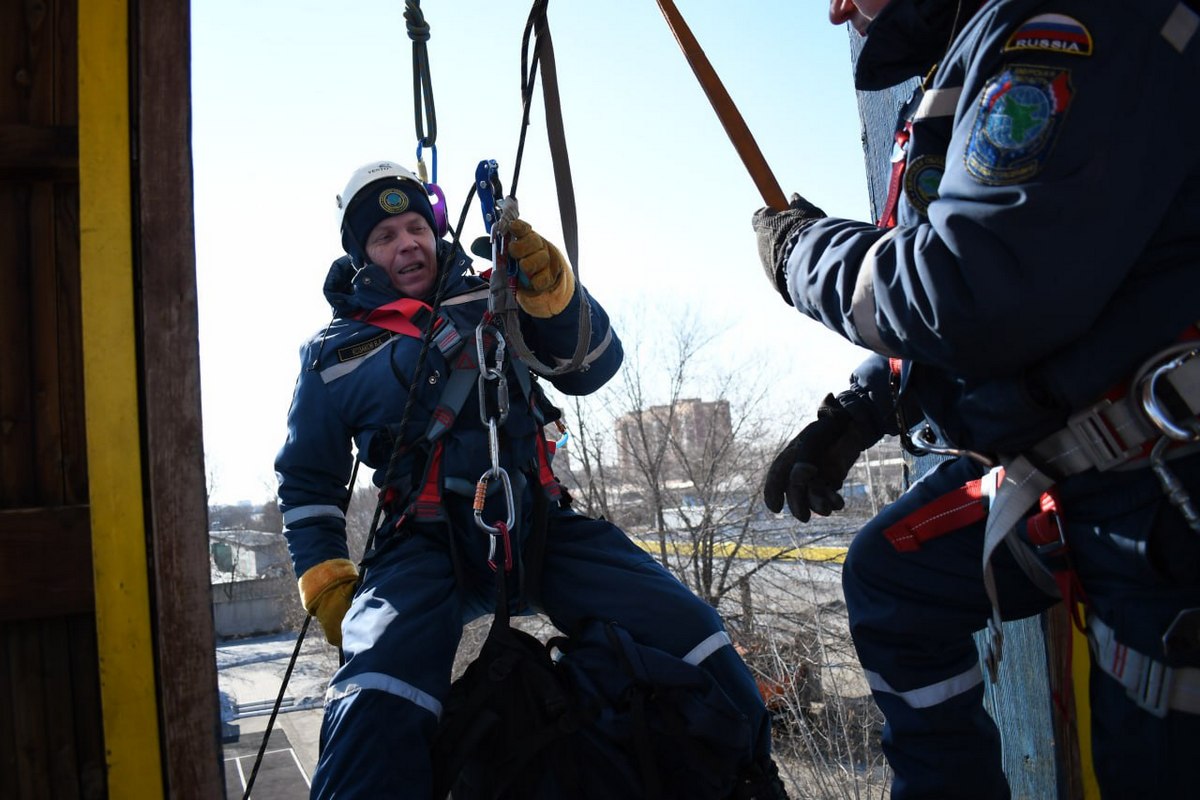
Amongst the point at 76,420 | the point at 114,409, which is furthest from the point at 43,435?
the point at 114,409

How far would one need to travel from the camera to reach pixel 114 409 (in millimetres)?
1672

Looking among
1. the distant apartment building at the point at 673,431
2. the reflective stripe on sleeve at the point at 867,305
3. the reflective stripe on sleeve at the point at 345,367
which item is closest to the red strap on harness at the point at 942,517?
the reflective stripe on sleeve at the point at 867,305

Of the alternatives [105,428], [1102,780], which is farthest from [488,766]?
[1102,780]

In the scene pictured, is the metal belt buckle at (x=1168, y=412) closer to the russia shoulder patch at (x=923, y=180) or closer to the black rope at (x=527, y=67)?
the russia shoulder patch at (x=923, y=180)

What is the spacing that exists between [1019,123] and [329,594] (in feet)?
6.98

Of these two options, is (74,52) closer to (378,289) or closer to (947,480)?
(378,289)

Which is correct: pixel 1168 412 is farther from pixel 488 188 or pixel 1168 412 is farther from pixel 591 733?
pixel 488 188

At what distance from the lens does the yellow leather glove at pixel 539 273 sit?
2.56m

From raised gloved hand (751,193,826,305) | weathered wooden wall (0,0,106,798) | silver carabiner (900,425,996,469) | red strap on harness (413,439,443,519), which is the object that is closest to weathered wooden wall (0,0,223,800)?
weathered wooden wall (0,0,106,798)

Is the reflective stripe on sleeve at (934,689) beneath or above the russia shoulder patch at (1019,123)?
beneath

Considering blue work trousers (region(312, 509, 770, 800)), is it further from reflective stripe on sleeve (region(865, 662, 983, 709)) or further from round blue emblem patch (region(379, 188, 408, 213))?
round blue emblem patch (region(379, 188, 408, 213))

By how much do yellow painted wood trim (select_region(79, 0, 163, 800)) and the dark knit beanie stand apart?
1.39m

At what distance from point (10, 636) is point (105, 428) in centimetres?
46

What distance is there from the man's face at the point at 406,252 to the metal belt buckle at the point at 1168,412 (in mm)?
2148
